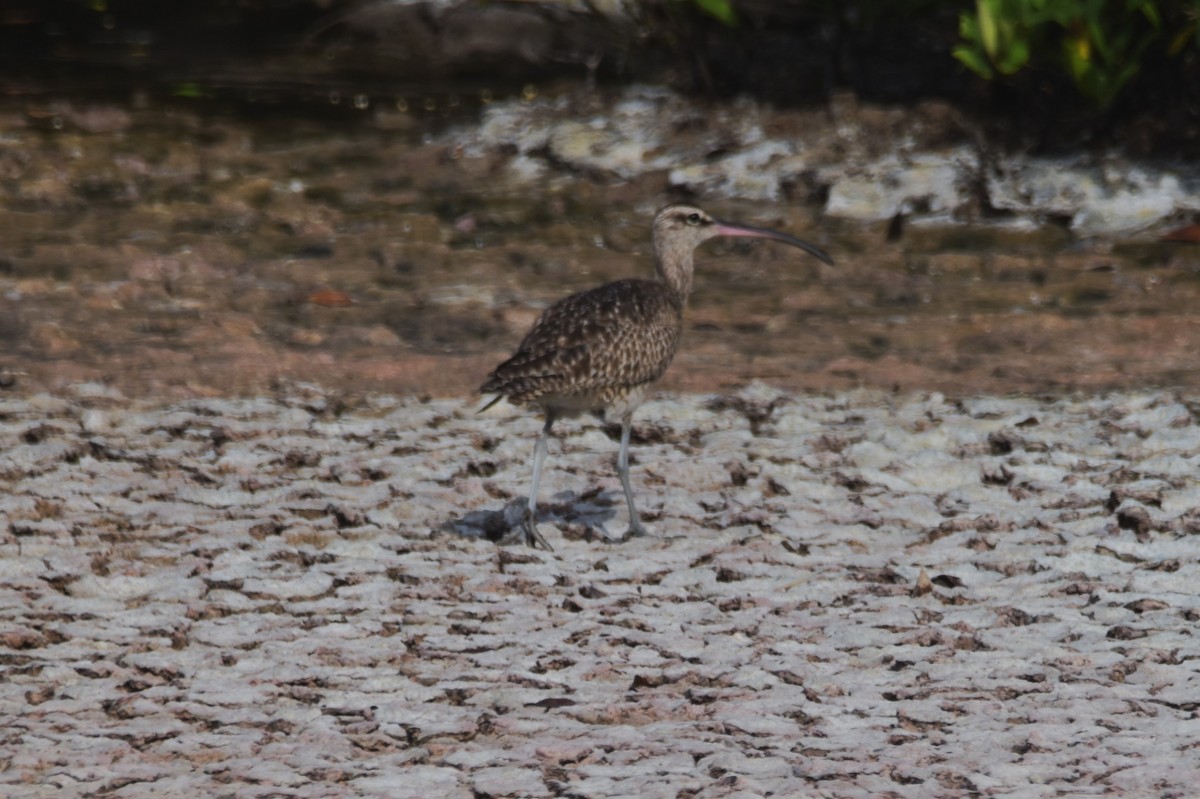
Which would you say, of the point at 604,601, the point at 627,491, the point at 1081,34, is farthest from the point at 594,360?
the point at 1081,34

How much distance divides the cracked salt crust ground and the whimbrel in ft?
1.62

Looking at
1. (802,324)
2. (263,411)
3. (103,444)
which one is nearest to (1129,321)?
(802,324)

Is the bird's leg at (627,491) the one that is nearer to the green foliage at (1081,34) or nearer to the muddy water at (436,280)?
the muddy water at (436,280)

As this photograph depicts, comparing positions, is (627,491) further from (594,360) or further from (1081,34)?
(1081,34)

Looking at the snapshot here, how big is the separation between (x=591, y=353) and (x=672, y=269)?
135 cm

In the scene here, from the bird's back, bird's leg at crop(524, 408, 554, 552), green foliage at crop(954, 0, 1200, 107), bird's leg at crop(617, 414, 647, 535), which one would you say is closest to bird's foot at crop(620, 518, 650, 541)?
bird's leg at crop(617, 414, 647, 535)

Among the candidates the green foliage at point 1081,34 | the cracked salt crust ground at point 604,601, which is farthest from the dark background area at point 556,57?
the cracked salt crust ground at point 604,601

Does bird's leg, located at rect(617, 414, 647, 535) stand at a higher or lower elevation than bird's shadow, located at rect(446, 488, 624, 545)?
higher

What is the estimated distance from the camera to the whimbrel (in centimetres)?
814

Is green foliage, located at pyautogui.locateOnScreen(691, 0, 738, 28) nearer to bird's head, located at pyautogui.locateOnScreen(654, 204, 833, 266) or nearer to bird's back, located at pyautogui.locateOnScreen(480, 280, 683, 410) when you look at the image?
bird's head, located at pyautogui.locateOnScreen(654, 204, 833, 266)

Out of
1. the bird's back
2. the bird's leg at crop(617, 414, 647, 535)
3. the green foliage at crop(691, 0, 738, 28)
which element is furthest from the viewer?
the green foliage at crop(691, 0, 738, 28)

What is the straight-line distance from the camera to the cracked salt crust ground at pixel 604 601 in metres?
6.11

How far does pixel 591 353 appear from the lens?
820cm

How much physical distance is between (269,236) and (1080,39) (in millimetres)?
5627
